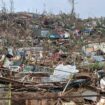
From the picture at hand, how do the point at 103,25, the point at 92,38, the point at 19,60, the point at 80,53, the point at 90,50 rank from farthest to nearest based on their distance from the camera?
the point at 103,25
the point at 92,38
the point at 90,50
the point at 80,53
the point at 19,60

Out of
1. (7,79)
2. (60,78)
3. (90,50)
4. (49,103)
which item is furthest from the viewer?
(90,50)

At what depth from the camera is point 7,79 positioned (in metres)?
8.37

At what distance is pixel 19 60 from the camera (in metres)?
12.0

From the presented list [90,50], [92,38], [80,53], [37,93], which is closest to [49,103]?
[37,93]

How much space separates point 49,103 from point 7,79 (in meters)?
1.34

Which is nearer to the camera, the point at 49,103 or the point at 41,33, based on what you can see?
the point at 49,103

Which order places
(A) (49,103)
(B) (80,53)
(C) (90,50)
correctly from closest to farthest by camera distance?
1. (A) (49,103)
2. (B) (80,53)
3. (C) (90,50)

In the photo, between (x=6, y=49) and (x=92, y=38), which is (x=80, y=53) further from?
(x=92, y=38)

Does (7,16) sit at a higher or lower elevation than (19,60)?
higher

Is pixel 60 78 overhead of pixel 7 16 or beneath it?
beneath

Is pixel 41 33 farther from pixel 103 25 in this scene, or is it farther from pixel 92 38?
pixel 103 25

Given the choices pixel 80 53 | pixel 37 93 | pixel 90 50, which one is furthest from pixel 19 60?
pixel 37 93

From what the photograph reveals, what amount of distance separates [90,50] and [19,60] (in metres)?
3.40

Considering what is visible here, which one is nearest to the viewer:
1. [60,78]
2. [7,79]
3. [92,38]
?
[7,79]
